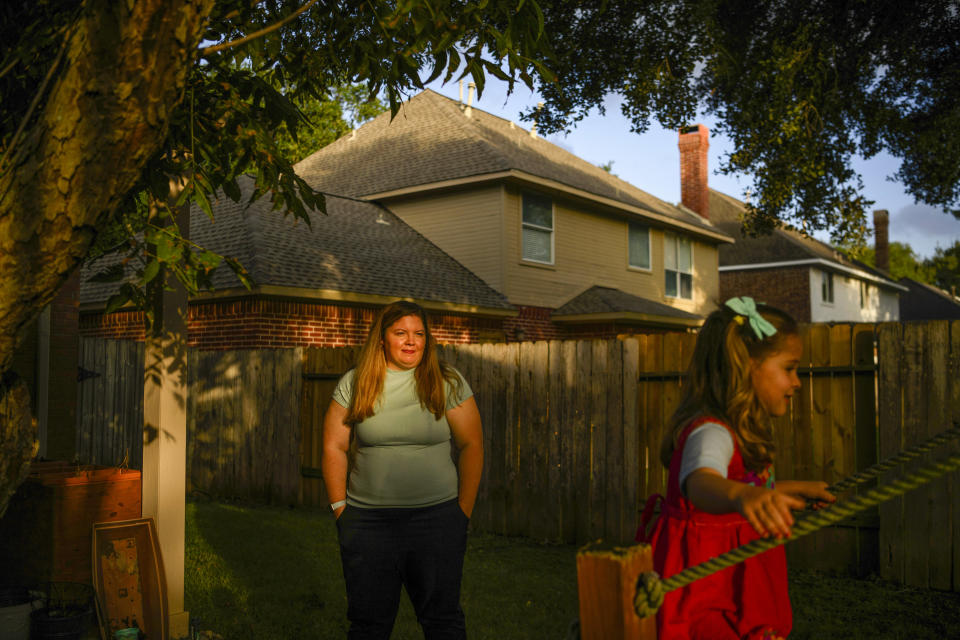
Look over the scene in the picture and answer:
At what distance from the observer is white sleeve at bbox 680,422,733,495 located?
2080 mm

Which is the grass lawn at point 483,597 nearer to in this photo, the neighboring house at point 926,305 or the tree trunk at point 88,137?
the tree trunk at point 88,137

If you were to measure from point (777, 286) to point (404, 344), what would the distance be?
1236 inches

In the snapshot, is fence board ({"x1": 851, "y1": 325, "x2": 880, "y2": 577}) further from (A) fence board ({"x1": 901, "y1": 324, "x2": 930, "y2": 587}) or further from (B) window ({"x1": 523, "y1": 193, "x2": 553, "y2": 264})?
(B) window ({"x1": 523, "y1": 193, "x2": 553, "y2": 264})

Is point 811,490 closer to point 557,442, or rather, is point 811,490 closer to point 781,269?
point 557,442

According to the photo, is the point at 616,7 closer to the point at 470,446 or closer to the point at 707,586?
the point at 470,446

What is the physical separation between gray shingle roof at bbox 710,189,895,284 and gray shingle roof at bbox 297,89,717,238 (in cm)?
810

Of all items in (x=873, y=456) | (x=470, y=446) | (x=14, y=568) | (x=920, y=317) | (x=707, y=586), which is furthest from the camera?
(x=920, y=317)

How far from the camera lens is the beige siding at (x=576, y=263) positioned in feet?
62.0

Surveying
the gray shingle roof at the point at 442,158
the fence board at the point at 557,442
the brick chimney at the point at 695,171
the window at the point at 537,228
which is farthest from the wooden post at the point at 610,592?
the brick chimney at the point at 695,171

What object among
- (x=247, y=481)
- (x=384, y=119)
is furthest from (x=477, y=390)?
(x=384, y=119)

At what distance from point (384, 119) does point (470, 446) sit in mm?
23743

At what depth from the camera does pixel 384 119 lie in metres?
26.5

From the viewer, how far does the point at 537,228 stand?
64.3 feet

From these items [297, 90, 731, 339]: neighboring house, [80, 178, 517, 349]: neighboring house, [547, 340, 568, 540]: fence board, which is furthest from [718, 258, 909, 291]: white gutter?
[547, 340, 568, 540]: fence board
